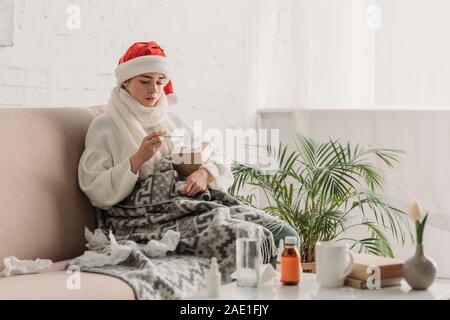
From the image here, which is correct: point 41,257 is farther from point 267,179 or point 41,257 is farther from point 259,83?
point 259,83

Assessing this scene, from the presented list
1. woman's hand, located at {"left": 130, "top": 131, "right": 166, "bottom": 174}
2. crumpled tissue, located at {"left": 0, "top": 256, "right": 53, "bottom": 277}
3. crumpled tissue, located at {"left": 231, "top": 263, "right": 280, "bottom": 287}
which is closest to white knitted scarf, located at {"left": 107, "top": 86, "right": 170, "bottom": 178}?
woman's hand, located at {"left": 130, "top": 131, "right": 166, "bottom": 174}

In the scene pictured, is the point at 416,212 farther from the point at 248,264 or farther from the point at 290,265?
the point at 248,264

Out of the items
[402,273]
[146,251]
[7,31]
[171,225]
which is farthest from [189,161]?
[402,273]

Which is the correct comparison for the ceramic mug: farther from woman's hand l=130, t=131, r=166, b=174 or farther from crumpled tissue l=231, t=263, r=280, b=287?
woman's hand l=130, t=131, r=166, b=174

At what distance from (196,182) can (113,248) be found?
49 centimetres

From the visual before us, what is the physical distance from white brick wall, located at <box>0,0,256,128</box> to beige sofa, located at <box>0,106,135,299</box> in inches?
15.3

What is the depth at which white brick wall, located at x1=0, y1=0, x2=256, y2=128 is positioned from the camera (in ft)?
10.9

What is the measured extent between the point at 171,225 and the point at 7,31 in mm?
971

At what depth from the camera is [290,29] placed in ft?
14.9

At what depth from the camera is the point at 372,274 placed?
2.26 meters

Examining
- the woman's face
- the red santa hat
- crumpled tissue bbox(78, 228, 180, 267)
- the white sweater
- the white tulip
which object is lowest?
crumpled tissue bbox(78, 228, 180, 267)

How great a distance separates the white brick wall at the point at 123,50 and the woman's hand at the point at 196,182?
76cm

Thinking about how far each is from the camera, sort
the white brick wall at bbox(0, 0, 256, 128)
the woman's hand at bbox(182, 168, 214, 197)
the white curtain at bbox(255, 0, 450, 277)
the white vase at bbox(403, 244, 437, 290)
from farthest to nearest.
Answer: the white curtain at bbox(255, 0, 450, 277) < the white brick wall at bbox(0, 0, 256, 128) < the woman's hand at bbox(182, 168, 214, 197) < the white vase at bbox(403, 244, 437, 290)

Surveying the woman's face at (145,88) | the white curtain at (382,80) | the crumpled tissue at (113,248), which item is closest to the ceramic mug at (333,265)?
the crumpled tissue at (113,248)
